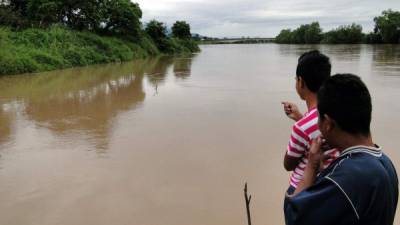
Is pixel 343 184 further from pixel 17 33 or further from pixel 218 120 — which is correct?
pixel 17 33

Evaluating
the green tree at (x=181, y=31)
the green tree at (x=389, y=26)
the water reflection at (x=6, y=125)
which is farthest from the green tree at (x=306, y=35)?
the water reflection at (x=6, y=125)

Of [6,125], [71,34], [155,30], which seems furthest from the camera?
[155,30]

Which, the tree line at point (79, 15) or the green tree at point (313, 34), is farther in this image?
the green tree at point (313, 34)

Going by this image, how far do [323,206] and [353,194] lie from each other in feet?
0.30

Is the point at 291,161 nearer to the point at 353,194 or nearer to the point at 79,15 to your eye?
the point at 353,194

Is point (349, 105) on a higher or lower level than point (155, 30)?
lower

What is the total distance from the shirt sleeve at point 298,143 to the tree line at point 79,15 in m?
23.0

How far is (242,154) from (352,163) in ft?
14.3

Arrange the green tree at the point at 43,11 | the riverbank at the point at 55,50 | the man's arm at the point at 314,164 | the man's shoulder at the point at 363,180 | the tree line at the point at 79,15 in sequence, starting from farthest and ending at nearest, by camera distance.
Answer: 1. the green tree at the point at 43,11
2. the tree line at the point at 79,15
3. the riverbank at the point at 55,50
4. the man's arm at the point at 314,164
5. the man's shoulder at the point at 363,180

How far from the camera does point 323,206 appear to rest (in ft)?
3.93

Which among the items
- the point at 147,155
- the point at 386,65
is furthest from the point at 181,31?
the point at 147,155

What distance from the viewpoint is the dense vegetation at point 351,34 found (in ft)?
185

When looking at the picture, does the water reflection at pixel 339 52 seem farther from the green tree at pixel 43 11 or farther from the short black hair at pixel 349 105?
the short black hair at pixel 349 105

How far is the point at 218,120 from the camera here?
7.70 m
